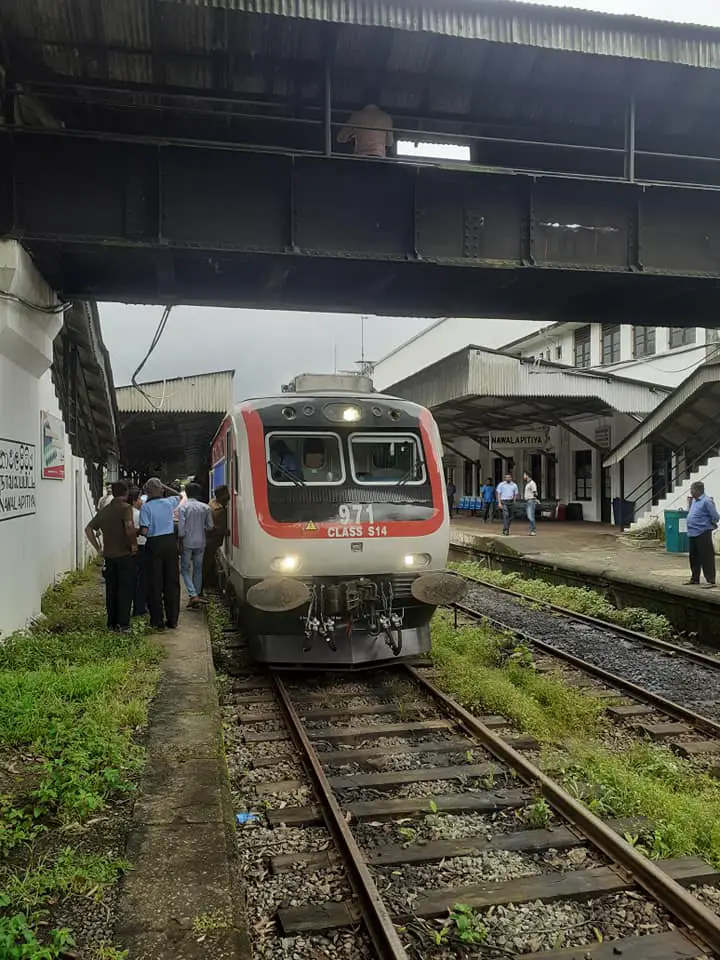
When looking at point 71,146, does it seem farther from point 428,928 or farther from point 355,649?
point 428,928

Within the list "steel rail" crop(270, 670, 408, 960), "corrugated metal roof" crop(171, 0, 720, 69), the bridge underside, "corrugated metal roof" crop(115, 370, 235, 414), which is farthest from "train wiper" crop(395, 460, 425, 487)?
"corrugated metal roof" crop(115, 370, 235, 414)

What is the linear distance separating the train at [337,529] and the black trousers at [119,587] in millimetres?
1270

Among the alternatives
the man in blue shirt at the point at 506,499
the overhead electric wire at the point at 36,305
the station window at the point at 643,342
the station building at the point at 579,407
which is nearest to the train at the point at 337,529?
the overhead electric wire at the point at 36,305

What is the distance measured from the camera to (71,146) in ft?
24.5

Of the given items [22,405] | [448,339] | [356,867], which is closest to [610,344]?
[448,339]

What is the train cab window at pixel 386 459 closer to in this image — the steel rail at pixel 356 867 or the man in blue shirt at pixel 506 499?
the steel rail at pixel 356 867

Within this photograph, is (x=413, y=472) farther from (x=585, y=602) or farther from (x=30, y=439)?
(x=585, y=602)

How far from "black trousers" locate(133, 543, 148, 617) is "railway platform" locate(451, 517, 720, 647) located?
7745 millimetres

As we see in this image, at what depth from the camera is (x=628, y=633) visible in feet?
34.5

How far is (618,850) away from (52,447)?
931 cm

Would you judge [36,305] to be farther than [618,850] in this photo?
Yes

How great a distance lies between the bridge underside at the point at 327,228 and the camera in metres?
7.54

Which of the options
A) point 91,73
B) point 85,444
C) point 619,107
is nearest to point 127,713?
point 91,73

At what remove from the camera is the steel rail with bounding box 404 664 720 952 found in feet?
11.5
